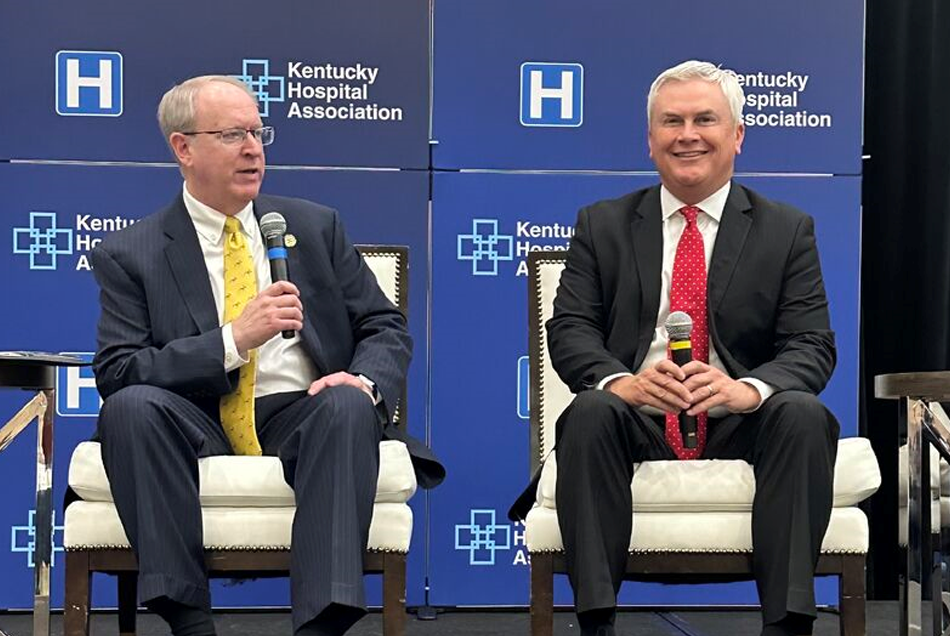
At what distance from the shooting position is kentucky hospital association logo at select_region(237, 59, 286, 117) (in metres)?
4.34

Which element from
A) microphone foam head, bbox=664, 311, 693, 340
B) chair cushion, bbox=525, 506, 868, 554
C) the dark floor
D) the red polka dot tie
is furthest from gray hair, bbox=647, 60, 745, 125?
the dark floor

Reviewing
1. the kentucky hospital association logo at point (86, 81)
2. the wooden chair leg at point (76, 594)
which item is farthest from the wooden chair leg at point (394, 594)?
the kentucky hospital association logo at point (86, 81)

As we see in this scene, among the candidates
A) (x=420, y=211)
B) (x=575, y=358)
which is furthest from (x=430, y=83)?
(x=575, y=358)

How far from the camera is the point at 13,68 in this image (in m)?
4.26

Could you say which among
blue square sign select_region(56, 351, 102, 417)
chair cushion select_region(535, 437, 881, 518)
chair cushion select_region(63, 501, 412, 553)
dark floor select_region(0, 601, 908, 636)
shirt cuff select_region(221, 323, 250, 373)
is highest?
shirt cuff select_region(221, 323, 250, 373)

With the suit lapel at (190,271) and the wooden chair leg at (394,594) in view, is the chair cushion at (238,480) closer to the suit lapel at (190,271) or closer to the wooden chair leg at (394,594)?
A: the wooden chair leg at (394,594)

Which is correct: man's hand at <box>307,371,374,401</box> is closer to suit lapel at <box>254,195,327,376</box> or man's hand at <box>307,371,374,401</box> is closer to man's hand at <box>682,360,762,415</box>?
suit lapel at <box>254,195,327,376</box>

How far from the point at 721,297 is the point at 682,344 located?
332mm

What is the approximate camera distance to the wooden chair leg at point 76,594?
284cm

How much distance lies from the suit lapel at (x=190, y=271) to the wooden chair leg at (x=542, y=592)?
929 mm

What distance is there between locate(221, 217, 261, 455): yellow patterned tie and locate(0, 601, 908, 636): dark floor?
1.07 meters

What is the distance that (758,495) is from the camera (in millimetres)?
2807

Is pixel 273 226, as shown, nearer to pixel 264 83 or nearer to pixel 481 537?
pixel 264 83

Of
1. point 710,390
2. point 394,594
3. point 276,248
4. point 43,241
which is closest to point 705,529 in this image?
point 710,390
